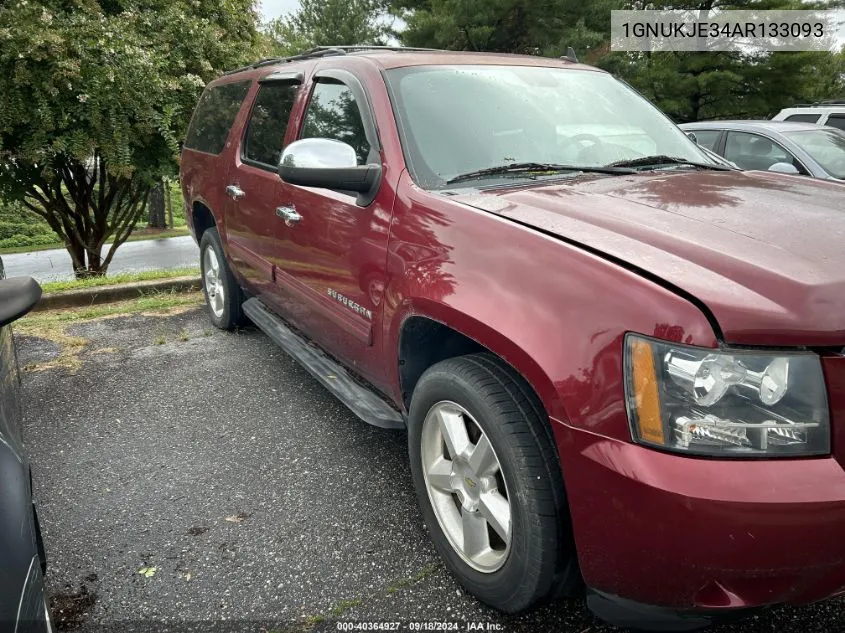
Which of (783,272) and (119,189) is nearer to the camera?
(783,272)

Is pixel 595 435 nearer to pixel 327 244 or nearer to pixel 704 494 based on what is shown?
pixel 704 494

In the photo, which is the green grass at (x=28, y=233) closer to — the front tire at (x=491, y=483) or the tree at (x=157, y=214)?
the tree at (x=157, y=214)

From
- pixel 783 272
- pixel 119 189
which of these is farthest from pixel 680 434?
pixel 119 189

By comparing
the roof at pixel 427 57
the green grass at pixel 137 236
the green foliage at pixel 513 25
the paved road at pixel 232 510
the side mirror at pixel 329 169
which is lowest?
the green grass at pixel 137 236

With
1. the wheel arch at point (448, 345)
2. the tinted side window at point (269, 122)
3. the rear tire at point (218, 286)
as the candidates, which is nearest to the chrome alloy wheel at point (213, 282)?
the rear tire at point (218, 286)

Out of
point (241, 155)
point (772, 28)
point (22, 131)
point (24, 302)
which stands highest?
point (772, 28)

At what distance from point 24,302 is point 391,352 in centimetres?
125

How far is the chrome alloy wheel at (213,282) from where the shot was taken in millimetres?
4884

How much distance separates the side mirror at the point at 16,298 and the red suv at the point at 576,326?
1.10 meters

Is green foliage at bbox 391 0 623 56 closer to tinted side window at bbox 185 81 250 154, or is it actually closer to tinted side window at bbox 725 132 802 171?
tinted side window at bbox 725 132 802 171

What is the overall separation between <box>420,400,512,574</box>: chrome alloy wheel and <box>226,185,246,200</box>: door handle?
223cm

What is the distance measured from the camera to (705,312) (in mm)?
1496

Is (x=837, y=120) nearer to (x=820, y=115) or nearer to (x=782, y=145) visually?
(x=820, y=115)

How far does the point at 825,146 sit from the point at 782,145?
1.97 ft
